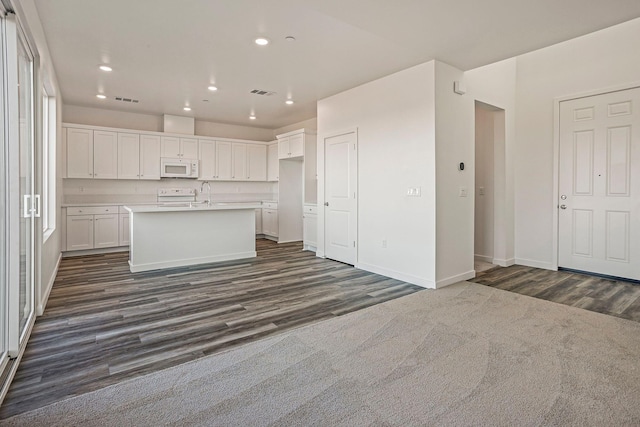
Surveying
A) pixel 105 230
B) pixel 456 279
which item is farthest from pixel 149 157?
pixel 456 279

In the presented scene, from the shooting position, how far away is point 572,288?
4.14m

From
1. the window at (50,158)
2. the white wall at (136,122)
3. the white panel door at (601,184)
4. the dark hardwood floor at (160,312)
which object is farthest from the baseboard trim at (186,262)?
the white panel door at (601,184)

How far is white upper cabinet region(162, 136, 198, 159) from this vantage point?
721 cm

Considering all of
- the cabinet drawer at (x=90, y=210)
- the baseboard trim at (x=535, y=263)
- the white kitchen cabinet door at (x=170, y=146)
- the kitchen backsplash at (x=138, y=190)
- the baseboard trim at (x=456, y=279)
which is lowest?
the baseboard trim at (x=456, y=279)

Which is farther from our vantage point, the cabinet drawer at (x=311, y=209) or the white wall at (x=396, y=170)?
the cabinet drawer at (x=311, y=209)

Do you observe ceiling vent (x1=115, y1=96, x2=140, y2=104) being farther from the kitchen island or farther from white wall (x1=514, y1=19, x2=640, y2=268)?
white wall (x1=514, y1=19, x2=640, y2=268)

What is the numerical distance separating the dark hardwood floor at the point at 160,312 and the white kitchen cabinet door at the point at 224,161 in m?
3.12

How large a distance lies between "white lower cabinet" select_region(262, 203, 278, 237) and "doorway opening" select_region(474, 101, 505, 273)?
4.28m

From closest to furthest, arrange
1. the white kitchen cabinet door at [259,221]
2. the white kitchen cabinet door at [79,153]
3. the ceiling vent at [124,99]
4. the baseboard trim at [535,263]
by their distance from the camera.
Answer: the baseboard trim at [535,263], the ceiling vent at [124,99], the white kitchen cabinet door at [79,153], the white kitchen cabinet door at [259,221]

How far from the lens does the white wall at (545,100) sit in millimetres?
4461

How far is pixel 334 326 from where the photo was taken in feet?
9.72

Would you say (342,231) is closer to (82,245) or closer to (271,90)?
(271,90)

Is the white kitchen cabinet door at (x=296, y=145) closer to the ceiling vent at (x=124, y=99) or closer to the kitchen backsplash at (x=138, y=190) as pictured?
the kitchen backsplash at (x=138, y=190)

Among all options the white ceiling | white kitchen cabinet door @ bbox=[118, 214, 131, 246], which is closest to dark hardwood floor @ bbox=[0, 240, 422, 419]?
white kitchen cabinet door @ bbox=[118, 214, 131, 246]
